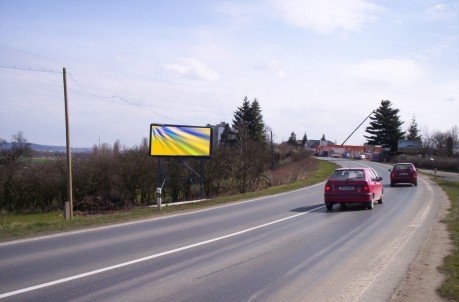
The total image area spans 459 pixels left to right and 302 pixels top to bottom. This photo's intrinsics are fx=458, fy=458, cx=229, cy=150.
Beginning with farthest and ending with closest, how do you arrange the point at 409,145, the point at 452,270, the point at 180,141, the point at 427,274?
the point at 409,145 < the point at 180,141 < the point at 452,270 < the point at 427,274

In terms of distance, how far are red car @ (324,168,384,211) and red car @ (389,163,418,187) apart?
15.2 m

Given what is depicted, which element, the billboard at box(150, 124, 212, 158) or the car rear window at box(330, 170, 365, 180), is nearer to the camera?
the car rear window at box(330, 170, 365, 180)

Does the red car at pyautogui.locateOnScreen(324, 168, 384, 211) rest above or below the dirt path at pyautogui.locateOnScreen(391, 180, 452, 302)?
above

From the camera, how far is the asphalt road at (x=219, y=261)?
247 inches

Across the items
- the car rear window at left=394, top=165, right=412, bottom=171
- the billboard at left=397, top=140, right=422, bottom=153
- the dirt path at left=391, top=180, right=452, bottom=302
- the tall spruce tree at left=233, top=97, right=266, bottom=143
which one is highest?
the tall spruce tree at left=233, top=97, right=266, bottom=143

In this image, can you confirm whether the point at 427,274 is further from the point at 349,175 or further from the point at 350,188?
the point at 349,175

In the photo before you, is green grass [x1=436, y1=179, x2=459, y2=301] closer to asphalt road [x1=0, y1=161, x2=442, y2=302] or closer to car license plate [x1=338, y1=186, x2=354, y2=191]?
asphalt road [x1=0, y1=161, x2=442, y2=302]

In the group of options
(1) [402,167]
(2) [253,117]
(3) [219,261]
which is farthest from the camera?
(2) [253,117]

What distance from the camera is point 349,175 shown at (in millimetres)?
17438

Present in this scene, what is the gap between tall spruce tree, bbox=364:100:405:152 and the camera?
317 ft

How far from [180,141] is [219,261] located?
18.9m

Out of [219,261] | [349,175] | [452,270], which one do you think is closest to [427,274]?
Answer: [452,270]

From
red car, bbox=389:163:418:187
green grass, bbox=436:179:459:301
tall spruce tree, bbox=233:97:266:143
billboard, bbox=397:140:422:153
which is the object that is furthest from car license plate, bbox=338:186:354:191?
billboard, bbox=397:140:422:153

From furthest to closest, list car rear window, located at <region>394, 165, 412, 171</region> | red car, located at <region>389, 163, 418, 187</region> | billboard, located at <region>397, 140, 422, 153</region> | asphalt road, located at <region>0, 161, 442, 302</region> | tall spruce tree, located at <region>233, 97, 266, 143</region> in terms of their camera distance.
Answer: billboard, located at <region>397, 140, 422, 153</region> < tall spruce tree, located at <region>233, 97, 266, 143</region> < car rear window, located at <region>394, 165, 412, 171</region> < red car, located at <region>389, 163, 418, 187</region> < asphalt road, located at <region>0, 161, 442, 302</region>
